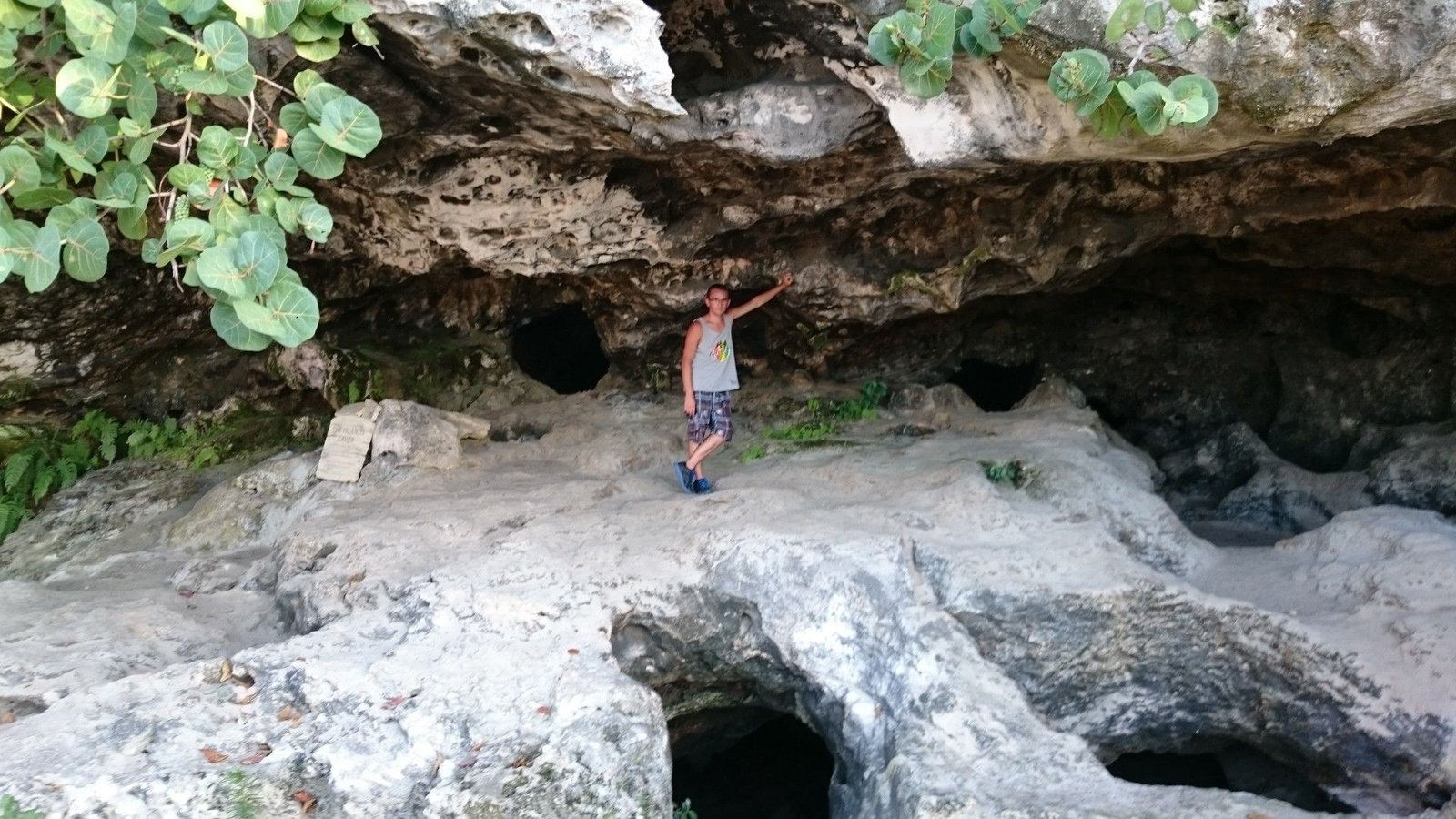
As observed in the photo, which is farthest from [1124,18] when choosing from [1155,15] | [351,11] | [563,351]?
[563,351]

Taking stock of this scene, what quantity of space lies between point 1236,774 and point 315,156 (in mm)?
5544

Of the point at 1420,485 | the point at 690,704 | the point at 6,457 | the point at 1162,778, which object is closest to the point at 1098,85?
the point at 690,704

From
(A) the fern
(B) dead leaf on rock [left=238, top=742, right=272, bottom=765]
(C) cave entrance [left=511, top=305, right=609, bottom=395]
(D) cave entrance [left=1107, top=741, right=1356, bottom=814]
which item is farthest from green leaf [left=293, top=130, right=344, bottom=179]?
(C) cave entrance [left=511, top=305, right=609, bottom=395]

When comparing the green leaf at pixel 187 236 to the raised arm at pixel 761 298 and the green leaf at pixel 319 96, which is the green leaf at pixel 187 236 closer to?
the green leaf at pixel 319 96

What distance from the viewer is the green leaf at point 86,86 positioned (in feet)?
11.6

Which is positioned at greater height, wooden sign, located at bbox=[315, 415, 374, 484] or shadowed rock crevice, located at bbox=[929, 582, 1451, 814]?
shadowed rock crevice, located at bbox=[929, 582, 1451, 814]

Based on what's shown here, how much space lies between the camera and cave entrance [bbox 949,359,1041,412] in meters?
10.0

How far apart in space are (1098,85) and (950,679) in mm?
2652

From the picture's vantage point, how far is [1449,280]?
7723mm

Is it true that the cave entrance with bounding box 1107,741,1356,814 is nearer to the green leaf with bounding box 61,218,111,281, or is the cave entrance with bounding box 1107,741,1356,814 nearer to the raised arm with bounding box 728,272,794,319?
the raised arm with bounding box 728,272,794,319

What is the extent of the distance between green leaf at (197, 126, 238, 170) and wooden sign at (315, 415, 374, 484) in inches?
120

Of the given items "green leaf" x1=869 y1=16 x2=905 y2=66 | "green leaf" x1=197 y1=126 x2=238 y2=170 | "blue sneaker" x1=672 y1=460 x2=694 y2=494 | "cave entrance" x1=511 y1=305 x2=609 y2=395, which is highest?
"green leaf" x1=869 y1=16 x2=905 y2=66

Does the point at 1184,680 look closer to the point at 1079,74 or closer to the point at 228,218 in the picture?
the point at 1079,74

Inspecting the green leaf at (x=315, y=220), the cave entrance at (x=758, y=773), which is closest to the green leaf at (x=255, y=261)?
the green leaf at (x=315, y=220)
